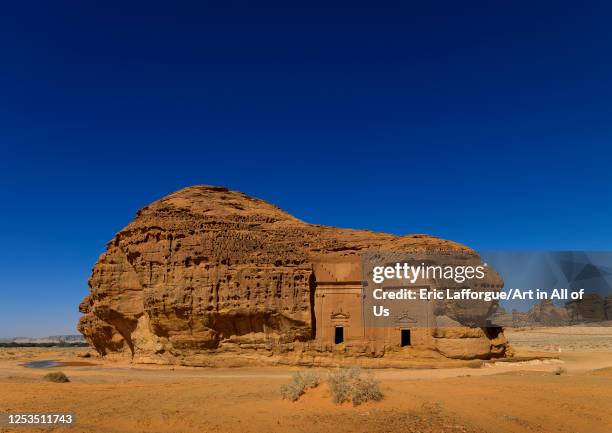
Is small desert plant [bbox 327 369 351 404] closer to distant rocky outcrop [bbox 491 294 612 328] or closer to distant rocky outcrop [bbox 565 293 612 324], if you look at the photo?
distant rocky outcrop [bbox 491 294 612 328]

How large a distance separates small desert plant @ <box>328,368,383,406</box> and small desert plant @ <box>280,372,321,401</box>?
82 cm

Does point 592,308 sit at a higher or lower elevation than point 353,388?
lower

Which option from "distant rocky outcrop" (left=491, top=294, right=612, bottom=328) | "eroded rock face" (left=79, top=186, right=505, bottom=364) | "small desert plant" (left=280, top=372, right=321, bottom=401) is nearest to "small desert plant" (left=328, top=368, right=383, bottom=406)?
"small desert plant" (left=280, top=372, right=321, bottom=401)

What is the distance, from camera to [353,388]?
12383mm

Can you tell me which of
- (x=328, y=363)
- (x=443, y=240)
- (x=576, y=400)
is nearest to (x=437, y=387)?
(x=576, y=400)

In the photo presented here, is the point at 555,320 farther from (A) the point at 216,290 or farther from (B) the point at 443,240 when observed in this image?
(A) the point at 216,290

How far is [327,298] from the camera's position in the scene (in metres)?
28.6

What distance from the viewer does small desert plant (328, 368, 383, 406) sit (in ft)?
39.9

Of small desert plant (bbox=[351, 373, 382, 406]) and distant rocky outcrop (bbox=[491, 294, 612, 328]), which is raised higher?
small desert plant (bbox=[351, 373, 382, 406])

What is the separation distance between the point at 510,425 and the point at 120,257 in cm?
2858

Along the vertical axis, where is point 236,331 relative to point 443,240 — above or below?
below

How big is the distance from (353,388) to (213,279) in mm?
18095

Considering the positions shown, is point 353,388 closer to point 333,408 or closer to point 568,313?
point 333,408

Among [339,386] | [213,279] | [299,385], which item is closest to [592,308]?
[213,279]
